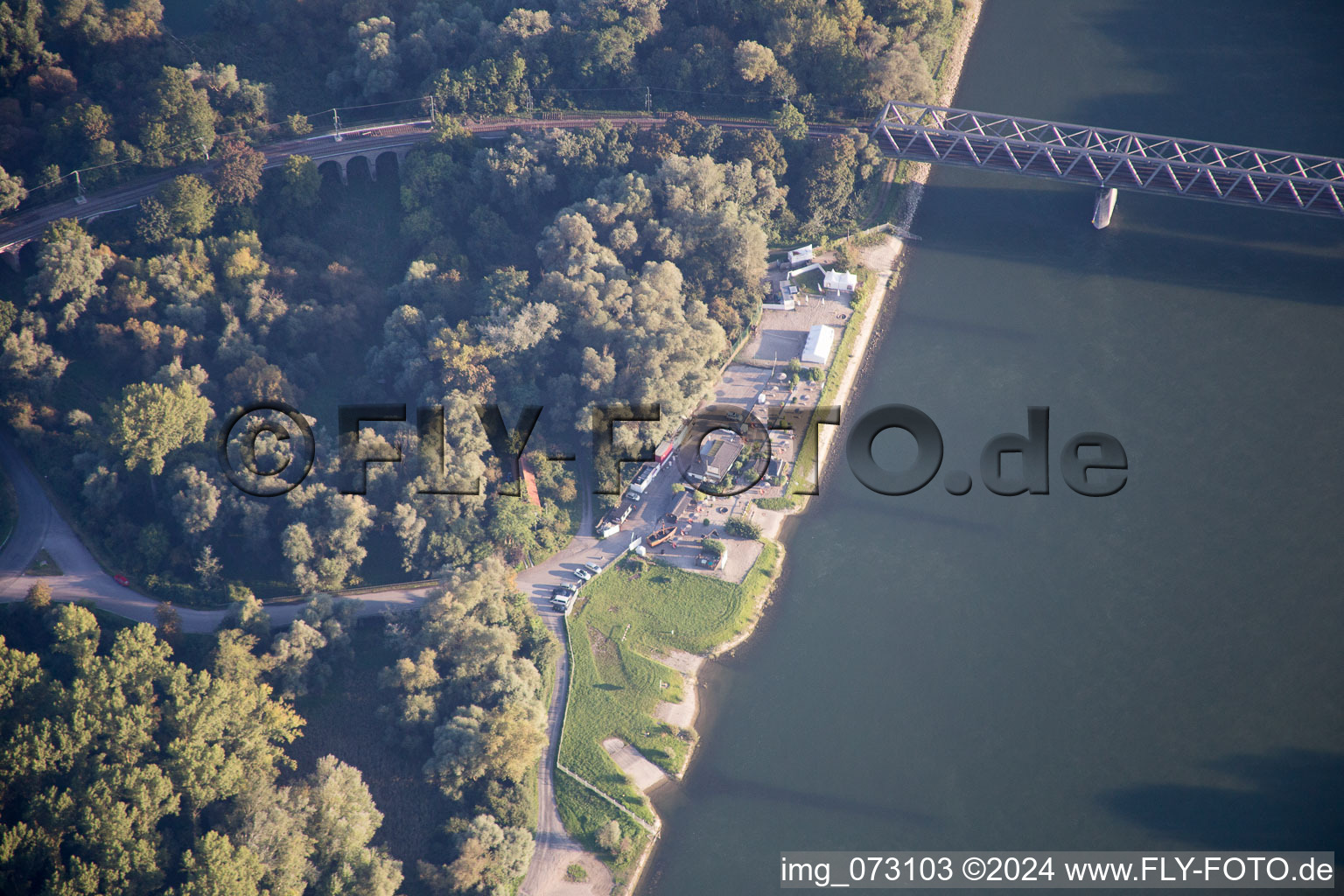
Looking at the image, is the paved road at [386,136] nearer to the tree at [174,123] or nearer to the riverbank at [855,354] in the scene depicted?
the tree at [174,123]

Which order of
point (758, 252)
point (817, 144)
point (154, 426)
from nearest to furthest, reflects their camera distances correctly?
point (154, 426), point (758, 252), point (817, 144)

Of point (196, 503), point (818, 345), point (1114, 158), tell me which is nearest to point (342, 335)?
point (196, 503)

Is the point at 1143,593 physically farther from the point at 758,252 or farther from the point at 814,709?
the point at 758,252

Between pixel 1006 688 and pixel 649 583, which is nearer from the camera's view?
pixel 1006 688

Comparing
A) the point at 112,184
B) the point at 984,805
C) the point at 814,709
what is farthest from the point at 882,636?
the point at 112,184

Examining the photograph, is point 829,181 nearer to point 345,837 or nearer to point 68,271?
point 68,271

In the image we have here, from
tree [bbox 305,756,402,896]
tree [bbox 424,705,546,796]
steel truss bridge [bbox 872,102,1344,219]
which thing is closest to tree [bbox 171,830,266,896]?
tree [bbox 305,756,402,896]
